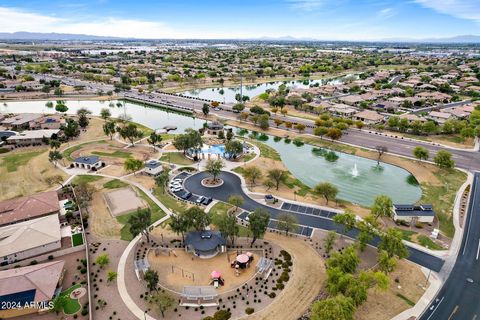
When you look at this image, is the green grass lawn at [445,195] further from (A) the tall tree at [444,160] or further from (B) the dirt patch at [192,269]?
(B) the dirt patch at [192,269]

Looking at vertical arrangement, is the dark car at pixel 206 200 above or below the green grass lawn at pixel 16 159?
below

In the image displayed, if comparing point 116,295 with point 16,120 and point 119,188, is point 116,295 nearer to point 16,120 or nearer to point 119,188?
point 119,188

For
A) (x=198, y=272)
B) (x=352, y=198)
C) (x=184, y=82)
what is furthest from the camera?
(x=184, y=82)

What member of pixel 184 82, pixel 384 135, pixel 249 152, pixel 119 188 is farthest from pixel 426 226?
pixel 184 82

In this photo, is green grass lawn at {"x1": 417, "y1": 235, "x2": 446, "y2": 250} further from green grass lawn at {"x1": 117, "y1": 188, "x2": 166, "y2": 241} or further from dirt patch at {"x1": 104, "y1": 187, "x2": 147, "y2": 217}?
dirt patch at {"x1": 104, "y1": 187, "x2": 147, "y2": 217}

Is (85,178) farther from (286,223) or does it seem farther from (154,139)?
(286,223)

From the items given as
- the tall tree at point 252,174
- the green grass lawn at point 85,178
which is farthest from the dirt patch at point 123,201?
the tall tree at point 252,174

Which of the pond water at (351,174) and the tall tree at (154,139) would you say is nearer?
the pond water at (351,174)
